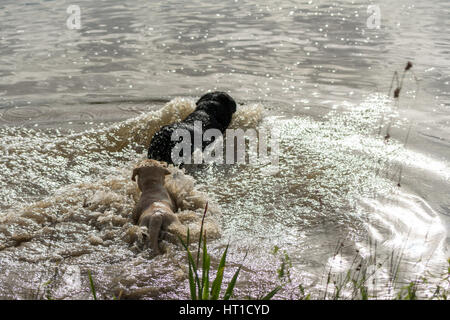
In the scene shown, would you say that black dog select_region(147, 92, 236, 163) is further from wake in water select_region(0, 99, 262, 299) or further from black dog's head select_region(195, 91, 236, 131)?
wake in water select_region(0, 99, 262, 299)

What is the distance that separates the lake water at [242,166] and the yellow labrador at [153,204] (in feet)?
0.63

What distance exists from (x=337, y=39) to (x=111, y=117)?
9.44 metres

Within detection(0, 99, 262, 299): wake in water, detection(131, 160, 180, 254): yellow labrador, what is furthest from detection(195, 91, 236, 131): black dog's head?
detection(131, 160, 180, 254): yellow labrador

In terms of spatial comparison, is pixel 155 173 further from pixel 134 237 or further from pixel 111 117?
pixel 111 117

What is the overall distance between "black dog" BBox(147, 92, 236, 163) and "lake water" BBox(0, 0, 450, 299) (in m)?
0.37

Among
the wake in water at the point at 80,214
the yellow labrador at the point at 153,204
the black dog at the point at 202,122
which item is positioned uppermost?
the black dog at the point at 202,122

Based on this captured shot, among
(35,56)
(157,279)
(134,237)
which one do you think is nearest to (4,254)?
(134,237)

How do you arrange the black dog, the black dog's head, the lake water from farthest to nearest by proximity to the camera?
the black dog's head
the black dog
the lake water

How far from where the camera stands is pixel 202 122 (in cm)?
780

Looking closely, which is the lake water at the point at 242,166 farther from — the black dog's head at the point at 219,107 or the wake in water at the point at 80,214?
the black dog's head at the point at 219,107

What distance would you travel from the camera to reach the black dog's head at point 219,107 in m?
8.38

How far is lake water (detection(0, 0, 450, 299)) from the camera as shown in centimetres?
452

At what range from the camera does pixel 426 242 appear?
4.99m

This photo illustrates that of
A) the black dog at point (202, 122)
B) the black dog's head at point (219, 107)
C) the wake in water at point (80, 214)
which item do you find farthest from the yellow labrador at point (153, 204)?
the black dog's head at point (219, 107)
